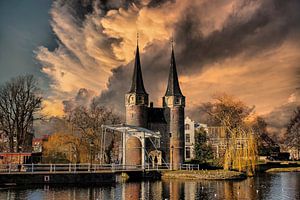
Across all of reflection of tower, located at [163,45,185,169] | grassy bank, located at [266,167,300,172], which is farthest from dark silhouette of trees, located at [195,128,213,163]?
grassy bank, located at [266,167,300,172]

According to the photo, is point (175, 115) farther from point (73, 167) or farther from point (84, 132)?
point (73, 167)

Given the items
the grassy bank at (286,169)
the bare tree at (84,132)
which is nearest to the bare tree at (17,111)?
the bare tree at (84,132)

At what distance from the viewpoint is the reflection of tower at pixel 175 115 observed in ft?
173

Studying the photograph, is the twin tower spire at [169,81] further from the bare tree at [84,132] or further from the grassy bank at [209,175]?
the grassy bank at [209,175]

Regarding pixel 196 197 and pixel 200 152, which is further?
pixel 200 152

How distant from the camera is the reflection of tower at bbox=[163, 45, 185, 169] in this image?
52.7 m

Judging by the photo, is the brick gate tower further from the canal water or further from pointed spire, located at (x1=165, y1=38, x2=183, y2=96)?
the canal water

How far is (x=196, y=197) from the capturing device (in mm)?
25609

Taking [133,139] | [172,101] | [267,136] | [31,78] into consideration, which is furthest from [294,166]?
[31,78]

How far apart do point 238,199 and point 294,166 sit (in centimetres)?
3921

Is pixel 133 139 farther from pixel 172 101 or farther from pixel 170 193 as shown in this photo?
pixel 170 193

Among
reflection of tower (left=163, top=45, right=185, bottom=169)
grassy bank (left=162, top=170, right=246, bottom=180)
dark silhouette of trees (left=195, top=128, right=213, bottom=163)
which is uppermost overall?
reflection of tower (left=163, top=45, right=185, bottom=169)

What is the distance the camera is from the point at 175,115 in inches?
2115

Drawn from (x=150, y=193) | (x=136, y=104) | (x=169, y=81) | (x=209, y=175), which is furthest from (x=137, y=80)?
(x=150, y=193)
